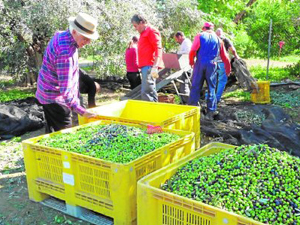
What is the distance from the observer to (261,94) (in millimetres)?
7855

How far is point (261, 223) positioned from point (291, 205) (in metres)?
0.38

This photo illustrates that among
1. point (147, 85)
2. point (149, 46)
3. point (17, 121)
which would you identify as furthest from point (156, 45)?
point (17, 121)

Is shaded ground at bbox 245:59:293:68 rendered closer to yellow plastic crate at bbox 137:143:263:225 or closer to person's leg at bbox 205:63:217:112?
person's leg at bbox 205:63:217:112

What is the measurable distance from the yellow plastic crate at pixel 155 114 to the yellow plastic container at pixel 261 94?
383cm

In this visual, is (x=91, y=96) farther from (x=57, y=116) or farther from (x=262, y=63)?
(x=262, y=63)

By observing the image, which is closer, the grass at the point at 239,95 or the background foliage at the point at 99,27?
the background foliage at the point at 99,27

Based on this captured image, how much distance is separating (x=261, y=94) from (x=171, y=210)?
6110mm

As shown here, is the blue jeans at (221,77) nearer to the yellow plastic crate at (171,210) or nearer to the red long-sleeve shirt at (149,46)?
the red long-sleeve shirt at (149,46)

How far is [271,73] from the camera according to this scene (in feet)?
39.3

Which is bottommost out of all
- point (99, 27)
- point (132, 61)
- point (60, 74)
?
point (132, 61)

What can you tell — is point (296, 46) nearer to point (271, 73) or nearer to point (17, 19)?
point (271, 73)

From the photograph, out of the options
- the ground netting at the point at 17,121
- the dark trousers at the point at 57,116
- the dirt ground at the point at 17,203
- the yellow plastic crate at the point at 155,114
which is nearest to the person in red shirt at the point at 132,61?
the ground netting at the point at 17,121

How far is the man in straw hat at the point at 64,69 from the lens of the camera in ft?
11.6

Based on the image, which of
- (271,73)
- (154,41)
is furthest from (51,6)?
(271,73)
